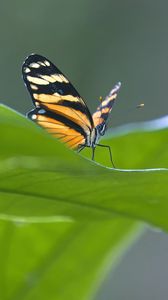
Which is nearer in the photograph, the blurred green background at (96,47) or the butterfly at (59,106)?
the butterfly at (59,106)

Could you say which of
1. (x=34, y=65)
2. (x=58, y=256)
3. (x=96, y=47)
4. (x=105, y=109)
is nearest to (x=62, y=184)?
(x=58, y=256)

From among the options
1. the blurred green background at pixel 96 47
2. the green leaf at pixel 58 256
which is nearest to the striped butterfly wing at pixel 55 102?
the green leaf at pixel 58 256

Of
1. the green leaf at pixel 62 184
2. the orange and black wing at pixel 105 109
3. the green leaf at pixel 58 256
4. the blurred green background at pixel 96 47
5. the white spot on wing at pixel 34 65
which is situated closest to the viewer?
the green leaf at pixel 62 184

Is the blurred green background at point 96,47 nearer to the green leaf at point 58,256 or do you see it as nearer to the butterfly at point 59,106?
the butterfly at point 59,106

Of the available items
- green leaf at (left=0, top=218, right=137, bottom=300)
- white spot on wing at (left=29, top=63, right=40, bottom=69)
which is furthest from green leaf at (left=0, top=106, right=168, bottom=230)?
white spot on wing at (left=29, top=63, right=40, bottom=69)

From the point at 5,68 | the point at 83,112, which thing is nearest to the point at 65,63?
the point at 5,68

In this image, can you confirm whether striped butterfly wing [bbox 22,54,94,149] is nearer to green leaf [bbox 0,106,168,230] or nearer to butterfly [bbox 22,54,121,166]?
butterfly [bbox 22,54,121,166]
